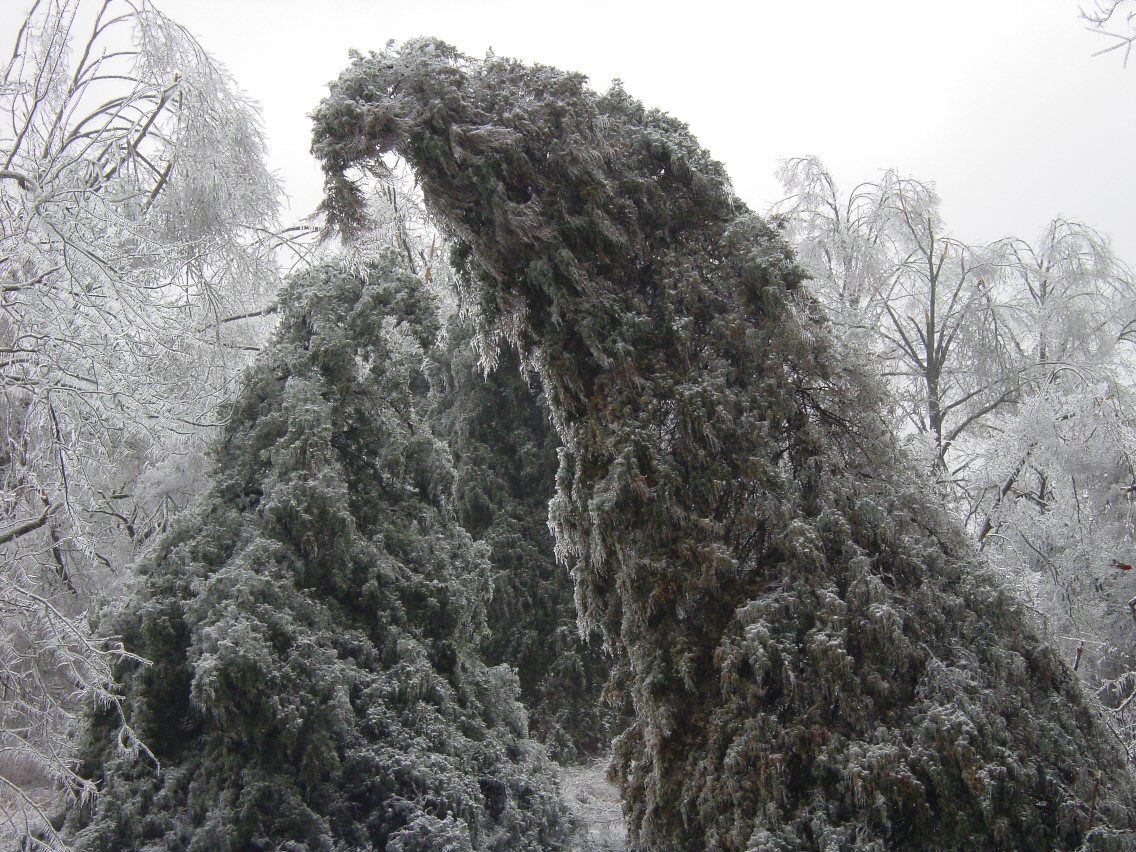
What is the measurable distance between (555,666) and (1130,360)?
7.55 m

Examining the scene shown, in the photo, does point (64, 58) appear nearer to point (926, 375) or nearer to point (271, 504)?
point (271, 504)

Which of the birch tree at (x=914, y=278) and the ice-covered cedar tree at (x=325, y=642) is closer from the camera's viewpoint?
the ice-covered cedar tree at (x=325, y=642)

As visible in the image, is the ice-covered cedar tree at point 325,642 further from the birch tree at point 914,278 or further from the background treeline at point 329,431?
the birch tree at point 914,278

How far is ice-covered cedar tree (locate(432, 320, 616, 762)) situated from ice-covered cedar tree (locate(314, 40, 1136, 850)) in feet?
13.5

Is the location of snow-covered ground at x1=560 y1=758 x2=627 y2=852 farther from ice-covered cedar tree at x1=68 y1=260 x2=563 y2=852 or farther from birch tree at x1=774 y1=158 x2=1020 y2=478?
birch tree at x1=774 y1=158 x2=1020 y2=478

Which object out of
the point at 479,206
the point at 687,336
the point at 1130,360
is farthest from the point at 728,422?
the point at 1130,360

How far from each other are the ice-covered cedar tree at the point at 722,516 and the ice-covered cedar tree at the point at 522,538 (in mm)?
4112

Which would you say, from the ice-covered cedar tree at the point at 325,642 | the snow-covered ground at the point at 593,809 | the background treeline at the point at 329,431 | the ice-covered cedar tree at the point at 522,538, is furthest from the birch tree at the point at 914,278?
the ice-covered cedar tree at the point at 325,642

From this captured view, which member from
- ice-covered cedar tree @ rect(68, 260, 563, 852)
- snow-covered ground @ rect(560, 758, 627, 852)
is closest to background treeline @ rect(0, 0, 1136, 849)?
ice-covered cedar tree @ rect(68, 260, 563, 852)

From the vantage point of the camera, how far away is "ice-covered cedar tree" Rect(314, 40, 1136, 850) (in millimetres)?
3287

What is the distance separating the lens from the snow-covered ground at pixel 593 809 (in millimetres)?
4957

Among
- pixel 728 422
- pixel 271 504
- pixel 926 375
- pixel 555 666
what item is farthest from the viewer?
pixel 926 375

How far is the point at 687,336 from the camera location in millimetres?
4141

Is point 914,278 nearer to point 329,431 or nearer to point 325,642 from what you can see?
point 329,431
